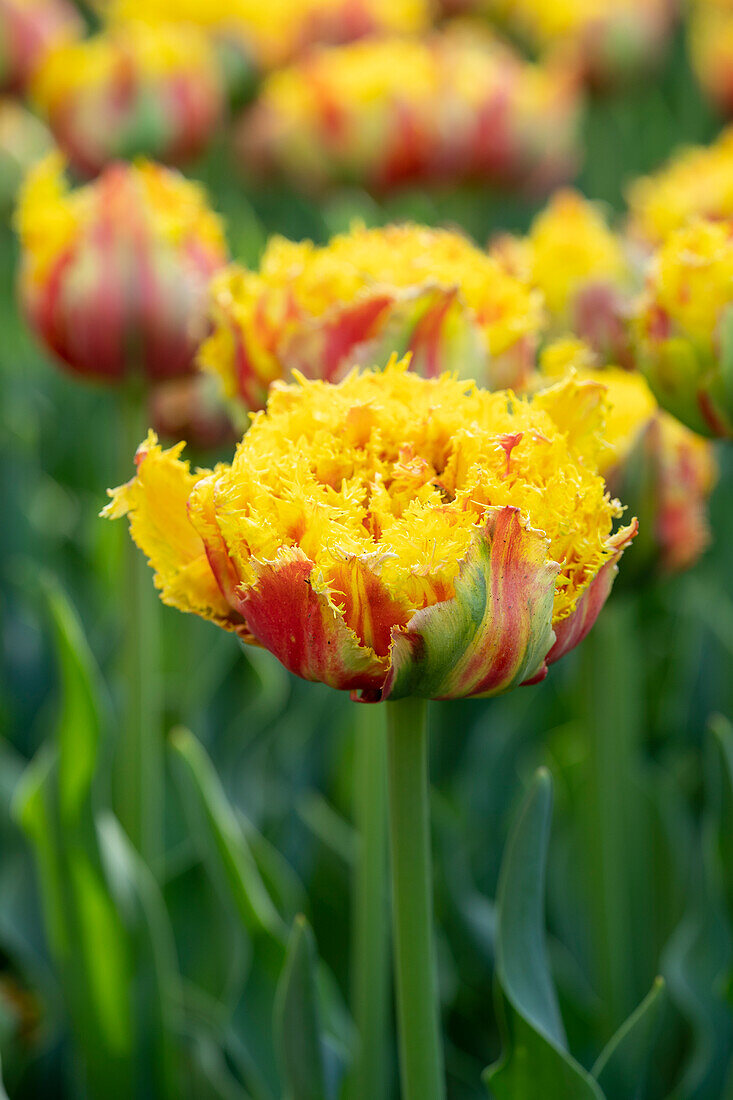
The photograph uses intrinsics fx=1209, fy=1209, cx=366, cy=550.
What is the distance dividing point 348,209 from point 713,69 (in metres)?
0.93

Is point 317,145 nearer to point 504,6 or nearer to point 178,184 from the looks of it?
point 178,184

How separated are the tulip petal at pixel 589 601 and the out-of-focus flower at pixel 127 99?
4.29ft

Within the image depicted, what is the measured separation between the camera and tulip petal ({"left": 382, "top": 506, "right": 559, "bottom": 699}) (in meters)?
0.43

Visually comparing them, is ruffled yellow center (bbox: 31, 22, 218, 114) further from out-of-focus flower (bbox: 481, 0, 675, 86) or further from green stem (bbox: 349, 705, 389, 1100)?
green stem (bbox: 349, 705, 389, 1100)

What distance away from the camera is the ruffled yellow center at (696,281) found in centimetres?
64

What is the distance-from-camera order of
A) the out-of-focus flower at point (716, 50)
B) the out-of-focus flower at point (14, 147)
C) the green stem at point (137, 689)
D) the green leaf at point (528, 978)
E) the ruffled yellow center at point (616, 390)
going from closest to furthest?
1. the green leaf at point (528, 978)
2. the ruffled yellow center at point (616, 390)
3. the green stem at point (137, 689)
4. the out-of-focus flower at point (14, 147)
5. the out-of-focus flower at point (716, 50)

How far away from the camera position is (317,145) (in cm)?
168

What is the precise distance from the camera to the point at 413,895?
0.52 meters

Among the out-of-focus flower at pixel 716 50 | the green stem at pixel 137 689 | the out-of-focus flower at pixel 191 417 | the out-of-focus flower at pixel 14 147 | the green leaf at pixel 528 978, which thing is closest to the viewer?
the green leaf at pixel 528 978

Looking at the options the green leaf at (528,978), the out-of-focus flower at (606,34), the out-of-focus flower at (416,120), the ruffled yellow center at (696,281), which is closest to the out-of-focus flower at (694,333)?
the ruffled yellow center at (696,281)

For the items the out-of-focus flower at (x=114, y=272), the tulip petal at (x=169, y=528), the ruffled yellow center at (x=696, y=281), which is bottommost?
the tulip petal at (x=169, y=528)

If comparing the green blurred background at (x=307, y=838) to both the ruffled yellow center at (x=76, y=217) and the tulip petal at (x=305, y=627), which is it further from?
the tulip petal at (x=305, y=627)

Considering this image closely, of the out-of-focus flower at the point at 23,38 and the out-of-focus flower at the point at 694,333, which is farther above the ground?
the out-of-focus flower at the point at 23,38

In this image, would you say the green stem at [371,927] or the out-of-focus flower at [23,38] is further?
the out-of-focus flower at [23,38]
